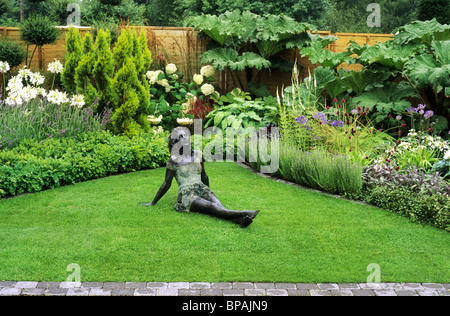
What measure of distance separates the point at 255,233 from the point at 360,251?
1.09 metres

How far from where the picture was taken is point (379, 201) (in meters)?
6.25

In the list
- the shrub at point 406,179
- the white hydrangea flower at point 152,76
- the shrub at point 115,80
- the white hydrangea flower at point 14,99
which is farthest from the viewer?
the white hydrangea flower at point 152,76

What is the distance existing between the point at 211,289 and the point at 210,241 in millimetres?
1079

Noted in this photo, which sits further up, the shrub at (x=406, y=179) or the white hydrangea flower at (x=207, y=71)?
the white hydrangea flower at (x=207, y=71)

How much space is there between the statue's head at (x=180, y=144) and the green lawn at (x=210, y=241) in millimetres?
687

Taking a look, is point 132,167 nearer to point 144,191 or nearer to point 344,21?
point 144,191

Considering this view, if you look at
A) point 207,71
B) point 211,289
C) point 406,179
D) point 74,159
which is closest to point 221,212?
point 211,289

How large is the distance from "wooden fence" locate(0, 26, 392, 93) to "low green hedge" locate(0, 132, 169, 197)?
133 inches

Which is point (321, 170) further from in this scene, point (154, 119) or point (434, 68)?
point (154, 119)

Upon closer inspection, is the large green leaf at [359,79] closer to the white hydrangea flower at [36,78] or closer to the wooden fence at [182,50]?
the wooden fence at [182,50]

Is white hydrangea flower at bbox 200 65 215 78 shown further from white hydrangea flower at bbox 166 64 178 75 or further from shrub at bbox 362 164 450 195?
shrub at bbox 362 164 450 195

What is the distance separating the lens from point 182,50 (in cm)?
1191

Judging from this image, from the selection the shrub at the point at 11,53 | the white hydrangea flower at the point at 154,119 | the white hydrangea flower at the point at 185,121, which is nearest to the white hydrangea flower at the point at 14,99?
the white hydrangea flower at the point at 154,119

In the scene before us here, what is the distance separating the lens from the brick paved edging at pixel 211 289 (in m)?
3.73
